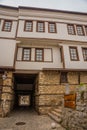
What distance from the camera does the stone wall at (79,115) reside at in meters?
5.94

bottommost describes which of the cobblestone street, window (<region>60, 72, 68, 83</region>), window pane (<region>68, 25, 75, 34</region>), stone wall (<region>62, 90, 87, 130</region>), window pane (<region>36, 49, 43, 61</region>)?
the cobblestone street

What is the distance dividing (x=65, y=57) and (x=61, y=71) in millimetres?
1706

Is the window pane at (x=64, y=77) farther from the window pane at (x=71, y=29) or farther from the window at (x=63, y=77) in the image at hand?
the window pane at (x=71, y=29)

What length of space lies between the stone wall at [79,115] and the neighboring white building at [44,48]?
5.37 m

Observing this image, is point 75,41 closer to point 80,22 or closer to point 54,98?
point 80,22

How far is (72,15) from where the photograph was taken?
16.6 metres

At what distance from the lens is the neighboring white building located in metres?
12.7

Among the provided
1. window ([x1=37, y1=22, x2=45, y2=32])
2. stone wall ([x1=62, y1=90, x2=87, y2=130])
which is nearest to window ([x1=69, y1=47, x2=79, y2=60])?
window ([x1=37, y1=22, x2=45, y2=32])

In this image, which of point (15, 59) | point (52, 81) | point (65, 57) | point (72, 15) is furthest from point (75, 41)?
point (15, 59)

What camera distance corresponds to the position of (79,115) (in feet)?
20.4

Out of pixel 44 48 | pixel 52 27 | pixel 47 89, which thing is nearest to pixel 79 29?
pixel 52 27

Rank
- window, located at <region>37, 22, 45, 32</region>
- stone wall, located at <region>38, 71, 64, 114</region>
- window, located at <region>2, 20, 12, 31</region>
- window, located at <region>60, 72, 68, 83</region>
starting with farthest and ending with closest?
window, located at <region>37, 22, 45, 32</region>, window, located at <region>2, 20, 12, 31</region>, window, located at <region>60, 72, 68, 83</region>, stone wall, located at <region>38, 71, 64, 114</region>

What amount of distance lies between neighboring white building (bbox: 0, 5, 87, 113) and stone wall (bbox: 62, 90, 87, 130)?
5.37 meters

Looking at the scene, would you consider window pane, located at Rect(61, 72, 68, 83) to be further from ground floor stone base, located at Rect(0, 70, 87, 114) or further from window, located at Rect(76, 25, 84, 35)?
window, located at Rect(76, 25, 84, 35)
